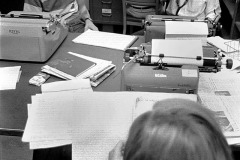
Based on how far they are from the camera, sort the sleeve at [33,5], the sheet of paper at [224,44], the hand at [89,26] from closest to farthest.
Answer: the sheet of paper at [224,44]
the hand at [89,26]
the sleeve at [33,5]

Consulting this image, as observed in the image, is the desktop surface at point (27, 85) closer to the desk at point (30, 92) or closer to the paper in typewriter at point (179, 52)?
the desk at point (30, 92)

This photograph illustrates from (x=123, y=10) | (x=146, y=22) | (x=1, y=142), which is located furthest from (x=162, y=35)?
(x=123, y=10)

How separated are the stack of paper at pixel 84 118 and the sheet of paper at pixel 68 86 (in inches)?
1.8

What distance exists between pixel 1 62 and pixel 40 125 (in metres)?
0.67

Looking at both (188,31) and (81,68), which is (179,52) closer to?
(188,31)

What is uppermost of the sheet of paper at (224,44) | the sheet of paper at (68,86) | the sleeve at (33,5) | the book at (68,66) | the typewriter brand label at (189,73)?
the sleeve at (33,5)

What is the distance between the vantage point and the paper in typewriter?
145 centimetres

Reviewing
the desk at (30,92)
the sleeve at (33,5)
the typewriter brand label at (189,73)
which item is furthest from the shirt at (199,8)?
the typewriter brand label at (189,73)

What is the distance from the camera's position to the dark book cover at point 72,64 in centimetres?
170

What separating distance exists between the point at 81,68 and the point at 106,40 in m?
0.40

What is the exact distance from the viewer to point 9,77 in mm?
1680

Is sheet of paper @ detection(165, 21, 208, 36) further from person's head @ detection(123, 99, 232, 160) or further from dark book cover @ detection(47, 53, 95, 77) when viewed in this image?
person's head @ detection(123, 99, 232, 160)

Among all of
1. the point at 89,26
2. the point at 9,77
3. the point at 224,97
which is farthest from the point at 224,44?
the point at 9,77

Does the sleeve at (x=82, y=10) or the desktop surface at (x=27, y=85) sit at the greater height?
the sleeve at (x=82, y=10)
